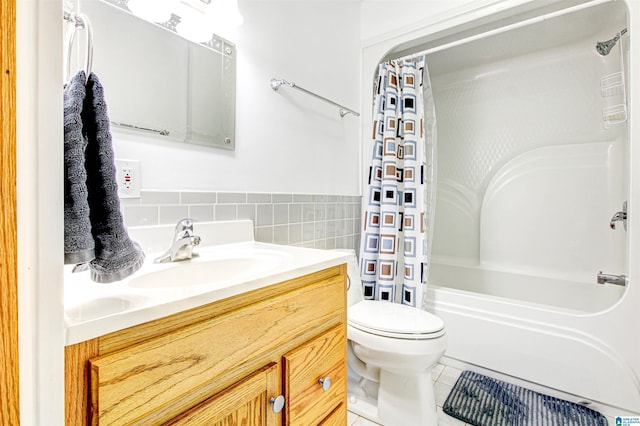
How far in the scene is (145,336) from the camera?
19.1 inches

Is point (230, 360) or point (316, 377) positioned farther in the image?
point (316, 377)

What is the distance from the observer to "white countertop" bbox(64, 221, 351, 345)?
458mm

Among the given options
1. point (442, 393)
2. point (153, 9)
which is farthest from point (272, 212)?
point (442, 393)

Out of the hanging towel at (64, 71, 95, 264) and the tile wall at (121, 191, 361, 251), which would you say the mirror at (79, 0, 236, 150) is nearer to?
the tile wall at (121, 191, 361, 251)

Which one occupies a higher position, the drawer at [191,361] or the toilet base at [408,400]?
Result: the drawer at [191,361]

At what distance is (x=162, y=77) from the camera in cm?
102

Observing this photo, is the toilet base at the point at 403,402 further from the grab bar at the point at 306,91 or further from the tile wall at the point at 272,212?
the grab bar at the point at 306,91

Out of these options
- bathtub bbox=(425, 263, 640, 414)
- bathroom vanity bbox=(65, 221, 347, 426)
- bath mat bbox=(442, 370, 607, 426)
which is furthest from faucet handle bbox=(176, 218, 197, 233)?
bathtub bbox=(425, 263, 640, 414)

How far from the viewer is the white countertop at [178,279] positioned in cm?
46

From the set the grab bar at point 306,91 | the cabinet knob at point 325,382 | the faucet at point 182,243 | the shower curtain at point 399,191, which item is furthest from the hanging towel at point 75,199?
the shower curtain at point 399,191

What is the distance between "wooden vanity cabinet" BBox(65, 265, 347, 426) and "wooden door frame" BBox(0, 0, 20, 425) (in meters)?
0.08

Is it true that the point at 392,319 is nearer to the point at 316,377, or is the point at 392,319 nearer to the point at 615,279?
the point at 316,377

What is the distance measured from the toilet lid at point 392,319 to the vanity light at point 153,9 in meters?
1.34

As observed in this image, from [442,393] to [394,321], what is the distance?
0.60 metres
